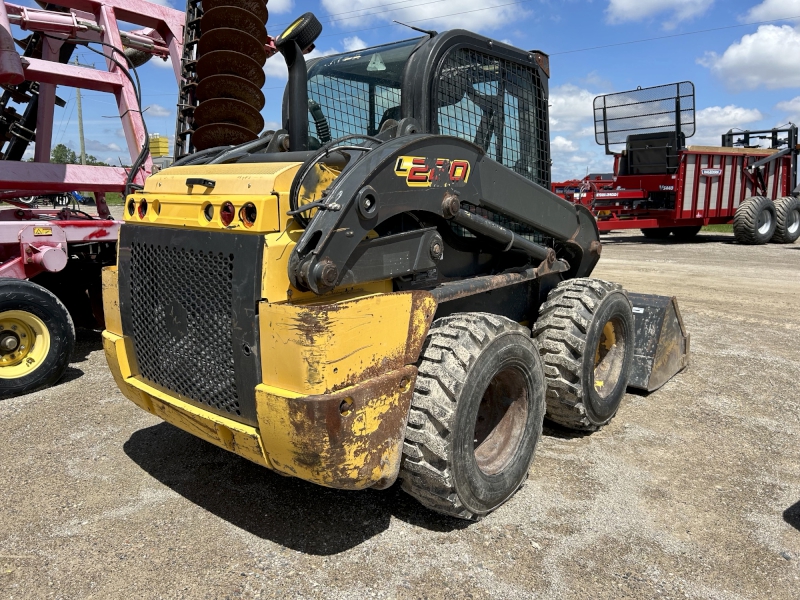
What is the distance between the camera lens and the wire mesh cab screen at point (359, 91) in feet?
11.7

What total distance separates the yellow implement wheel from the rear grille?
233 centimetres

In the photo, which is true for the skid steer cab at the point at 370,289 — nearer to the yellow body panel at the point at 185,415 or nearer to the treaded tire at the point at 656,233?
the yellow body panel at the point at 185,415

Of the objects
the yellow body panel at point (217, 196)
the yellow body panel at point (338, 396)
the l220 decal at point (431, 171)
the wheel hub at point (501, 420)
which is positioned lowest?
the wheel hub at point (501, 420)

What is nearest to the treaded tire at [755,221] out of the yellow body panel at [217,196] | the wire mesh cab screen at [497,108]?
the wire mesh cab screen at [497,108]

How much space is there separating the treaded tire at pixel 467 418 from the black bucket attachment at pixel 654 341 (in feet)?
6.01

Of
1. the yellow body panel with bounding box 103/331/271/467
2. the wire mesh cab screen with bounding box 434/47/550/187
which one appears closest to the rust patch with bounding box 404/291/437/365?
the yellow body panel with bounding box 103/331/271/467

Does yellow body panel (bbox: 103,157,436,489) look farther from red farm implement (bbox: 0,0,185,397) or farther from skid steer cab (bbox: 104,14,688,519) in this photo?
red farm implement (bbox: 0,0,185,397)

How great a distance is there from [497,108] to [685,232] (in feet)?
48.5

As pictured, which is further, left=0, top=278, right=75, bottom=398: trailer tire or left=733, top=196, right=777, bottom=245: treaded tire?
left=733, top=196, right=777, bottom=245: treaded tire

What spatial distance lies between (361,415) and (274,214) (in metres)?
0.85

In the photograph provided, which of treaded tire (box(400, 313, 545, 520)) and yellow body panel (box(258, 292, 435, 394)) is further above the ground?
yellow body panel (box(258, 292, 435, 394))

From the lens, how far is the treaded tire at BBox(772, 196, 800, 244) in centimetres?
1566

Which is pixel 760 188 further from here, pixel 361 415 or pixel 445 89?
pixel 361 415

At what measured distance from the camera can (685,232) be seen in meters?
16.9
